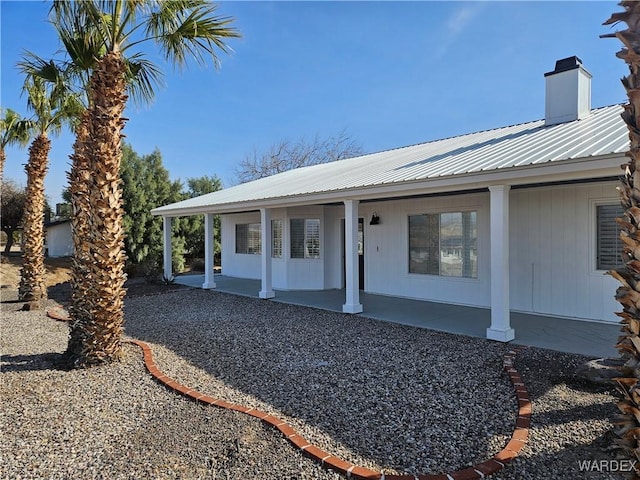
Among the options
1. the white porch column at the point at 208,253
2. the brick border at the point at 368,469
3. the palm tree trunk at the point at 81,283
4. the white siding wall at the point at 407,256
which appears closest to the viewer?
the brick border at the point at 368,469

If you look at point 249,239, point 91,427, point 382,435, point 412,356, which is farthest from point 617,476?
point 249,239

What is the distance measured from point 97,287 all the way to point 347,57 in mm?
15068

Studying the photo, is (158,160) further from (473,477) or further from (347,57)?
(473,477)

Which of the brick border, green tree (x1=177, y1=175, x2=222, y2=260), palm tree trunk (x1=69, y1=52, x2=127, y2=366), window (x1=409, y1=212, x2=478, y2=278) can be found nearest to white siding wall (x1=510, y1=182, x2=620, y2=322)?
window (x1=409, y1=212, x2=478, y2=278)

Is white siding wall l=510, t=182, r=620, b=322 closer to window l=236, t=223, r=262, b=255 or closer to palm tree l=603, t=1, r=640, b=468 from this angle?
palm tree l=603, t=1, r=640, b=468

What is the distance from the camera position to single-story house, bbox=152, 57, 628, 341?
20.8 feet

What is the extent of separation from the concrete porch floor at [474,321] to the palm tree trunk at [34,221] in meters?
6.11

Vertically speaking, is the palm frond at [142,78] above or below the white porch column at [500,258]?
above

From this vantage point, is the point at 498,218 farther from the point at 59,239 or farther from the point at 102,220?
the point at 59,239

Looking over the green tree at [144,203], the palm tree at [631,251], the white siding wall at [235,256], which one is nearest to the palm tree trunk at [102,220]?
Answer: the palm tree at [631,251]

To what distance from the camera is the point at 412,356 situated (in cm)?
583

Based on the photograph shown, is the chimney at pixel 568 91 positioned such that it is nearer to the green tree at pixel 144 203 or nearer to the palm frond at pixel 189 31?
the palm frond at pixel 189 31

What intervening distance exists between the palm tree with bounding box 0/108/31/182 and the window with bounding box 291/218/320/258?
8.33 metres

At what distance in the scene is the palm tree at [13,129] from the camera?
11344 mm
